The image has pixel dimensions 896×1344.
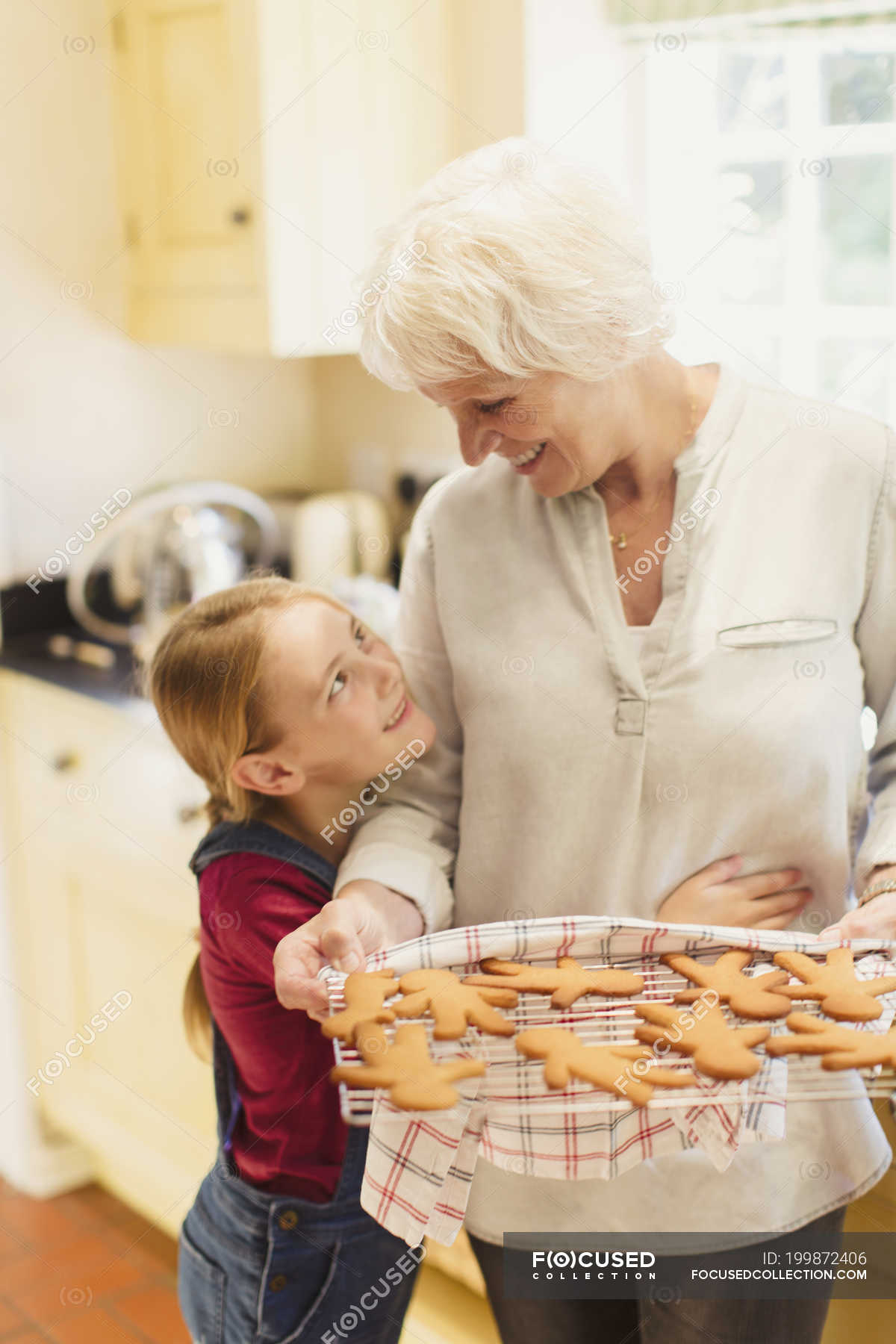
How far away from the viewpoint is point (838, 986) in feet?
2.73

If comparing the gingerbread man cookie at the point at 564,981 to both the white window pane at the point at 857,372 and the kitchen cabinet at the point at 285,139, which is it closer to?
the white window pane at the point at 857,372

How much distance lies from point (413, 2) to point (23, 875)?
1572mm

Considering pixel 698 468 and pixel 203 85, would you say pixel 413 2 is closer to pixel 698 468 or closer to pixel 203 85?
pixel 203 85

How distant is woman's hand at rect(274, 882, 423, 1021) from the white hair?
41 centimetres

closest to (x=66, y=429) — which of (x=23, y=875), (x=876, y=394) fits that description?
(x=23, y=875)

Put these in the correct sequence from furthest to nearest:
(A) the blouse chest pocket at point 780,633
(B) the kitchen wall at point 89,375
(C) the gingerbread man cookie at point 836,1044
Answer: (B) the kitchen wall at point 89,375 → (A) the blouse chest pocket at point 780,633 → (C) the gingerbread man cookie at point 836,1044

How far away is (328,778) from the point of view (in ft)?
3.52

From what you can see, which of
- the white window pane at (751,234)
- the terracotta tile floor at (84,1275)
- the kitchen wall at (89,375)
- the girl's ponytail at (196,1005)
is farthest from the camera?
the kitchen wall at (89,375)

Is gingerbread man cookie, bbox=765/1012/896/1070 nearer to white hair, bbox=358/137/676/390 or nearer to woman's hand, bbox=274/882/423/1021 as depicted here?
woman's hand, bbox=274/882/423/1021

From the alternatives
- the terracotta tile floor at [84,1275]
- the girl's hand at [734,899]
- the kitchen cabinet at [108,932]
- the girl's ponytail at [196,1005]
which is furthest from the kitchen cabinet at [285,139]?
the terracotta tile floor at [84,1275]

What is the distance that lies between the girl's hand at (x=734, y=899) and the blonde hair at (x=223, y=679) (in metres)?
0.36

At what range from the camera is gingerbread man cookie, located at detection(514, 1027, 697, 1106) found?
76 centimetres

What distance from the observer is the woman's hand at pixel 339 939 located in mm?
874

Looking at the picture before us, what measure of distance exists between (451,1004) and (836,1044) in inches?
9.8
